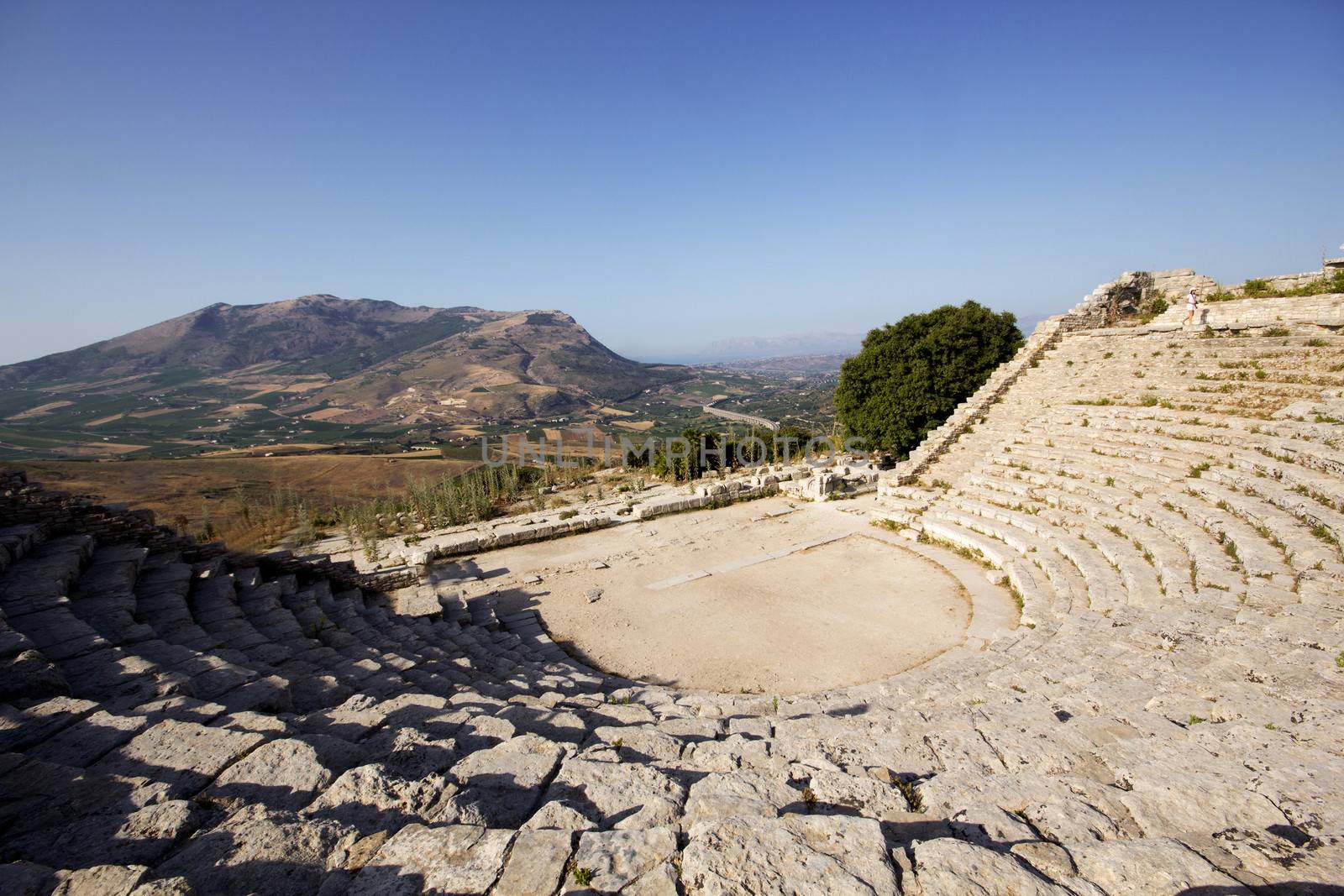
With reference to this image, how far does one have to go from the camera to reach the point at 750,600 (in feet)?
39.1

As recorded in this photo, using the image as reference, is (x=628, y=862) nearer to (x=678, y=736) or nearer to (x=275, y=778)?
(x=275, y=778)

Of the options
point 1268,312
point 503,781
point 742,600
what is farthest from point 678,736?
point 1268,312

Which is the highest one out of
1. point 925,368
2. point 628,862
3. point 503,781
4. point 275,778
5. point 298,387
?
point 925,368

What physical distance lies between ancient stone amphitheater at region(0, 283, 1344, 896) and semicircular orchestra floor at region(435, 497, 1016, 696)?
958 millimetres

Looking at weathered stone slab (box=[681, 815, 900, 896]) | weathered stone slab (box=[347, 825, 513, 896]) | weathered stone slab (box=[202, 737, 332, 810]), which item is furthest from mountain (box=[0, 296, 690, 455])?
weathered stone slab (box=[681, 815, 900, 896])

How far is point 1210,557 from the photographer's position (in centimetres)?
884

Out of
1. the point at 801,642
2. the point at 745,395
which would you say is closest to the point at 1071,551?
the point at 801,642

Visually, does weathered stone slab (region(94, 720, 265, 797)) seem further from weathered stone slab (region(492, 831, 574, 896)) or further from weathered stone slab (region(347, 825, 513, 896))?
weathered stone slab (region(492, 831, 574, 896))

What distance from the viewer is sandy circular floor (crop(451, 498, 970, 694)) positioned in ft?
30.9

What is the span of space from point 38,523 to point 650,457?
65.9 feet

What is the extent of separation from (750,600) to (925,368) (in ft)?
50.5

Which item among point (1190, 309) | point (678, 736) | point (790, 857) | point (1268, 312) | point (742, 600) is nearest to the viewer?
point (790, 857)

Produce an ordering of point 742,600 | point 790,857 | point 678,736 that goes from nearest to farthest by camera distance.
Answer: point 790,857
point 678,736
point 742,600

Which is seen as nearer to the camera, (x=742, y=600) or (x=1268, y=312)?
(x=742, y=600)
